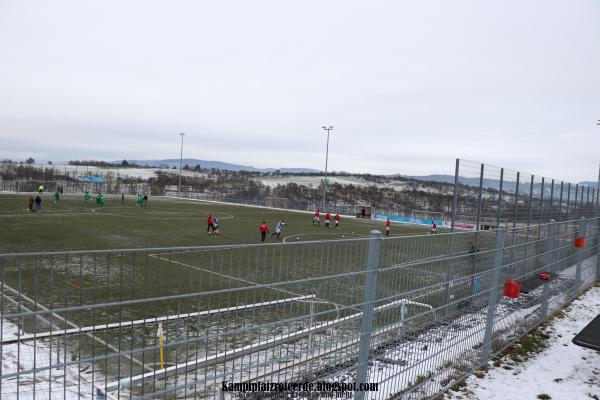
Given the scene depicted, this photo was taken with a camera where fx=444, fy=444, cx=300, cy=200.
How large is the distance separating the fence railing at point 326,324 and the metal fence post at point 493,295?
0.07 ft

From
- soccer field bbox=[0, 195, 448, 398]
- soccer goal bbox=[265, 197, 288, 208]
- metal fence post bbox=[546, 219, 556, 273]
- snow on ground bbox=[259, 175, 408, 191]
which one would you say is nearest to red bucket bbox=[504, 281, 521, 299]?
soccer field bbox=[0, 195, 448, 398]

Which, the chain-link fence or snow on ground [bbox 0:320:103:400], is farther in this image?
the chain-link fence

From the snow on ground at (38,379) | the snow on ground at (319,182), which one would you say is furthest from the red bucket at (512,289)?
the snow on ground at (319,182)

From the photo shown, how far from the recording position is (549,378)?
20.2ft

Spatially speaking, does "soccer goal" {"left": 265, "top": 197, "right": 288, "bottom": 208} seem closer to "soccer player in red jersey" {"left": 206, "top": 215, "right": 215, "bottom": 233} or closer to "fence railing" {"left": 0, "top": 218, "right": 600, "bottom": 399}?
"soccer player in red jersey" {"left": 206, "top": 215, "right": 215, "bottom": 233}

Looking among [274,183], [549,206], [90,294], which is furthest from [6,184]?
[274,183]

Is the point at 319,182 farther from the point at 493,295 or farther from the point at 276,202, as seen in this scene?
the point at 493,295

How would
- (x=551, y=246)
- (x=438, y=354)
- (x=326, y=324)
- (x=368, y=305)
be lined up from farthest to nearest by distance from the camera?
(x=551, y=246) → (x=438, y=354) → (x=326, y=324) → (x=368, y=305)

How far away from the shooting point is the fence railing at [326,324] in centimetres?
306

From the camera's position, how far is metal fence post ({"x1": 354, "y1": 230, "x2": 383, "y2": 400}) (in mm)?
3829

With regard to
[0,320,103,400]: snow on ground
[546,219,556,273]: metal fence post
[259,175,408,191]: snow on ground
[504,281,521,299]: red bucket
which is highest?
[259,175,408,191]: snow on ground

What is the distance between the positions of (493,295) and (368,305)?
10.1ft

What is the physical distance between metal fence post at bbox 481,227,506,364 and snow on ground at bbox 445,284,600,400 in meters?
0.28

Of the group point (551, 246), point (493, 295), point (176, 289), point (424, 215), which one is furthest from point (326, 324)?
point (424, 215)
